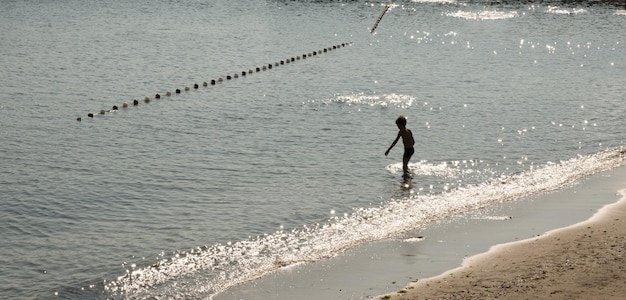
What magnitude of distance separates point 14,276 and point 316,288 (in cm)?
673

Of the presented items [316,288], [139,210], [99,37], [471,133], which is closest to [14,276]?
[139,210]

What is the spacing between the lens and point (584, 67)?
54719 mm

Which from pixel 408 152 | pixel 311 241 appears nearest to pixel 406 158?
pixel 408 152

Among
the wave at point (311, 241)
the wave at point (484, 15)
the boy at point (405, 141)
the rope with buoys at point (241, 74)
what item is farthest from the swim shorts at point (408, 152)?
the wave at point (484, 15)

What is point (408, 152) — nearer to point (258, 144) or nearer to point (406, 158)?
point (406, 158)

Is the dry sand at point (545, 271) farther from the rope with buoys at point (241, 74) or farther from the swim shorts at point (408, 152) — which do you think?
the rope with buoys at point (241, 74)

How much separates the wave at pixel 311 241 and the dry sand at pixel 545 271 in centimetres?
330

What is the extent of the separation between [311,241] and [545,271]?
619 cm

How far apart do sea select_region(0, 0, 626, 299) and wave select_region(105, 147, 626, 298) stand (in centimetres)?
7

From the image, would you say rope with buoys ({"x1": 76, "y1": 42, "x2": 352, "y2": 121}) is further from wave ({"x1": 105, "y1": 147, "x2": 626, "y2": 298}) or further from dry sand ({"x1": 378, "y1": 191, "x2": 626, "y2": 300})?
dry sand ({"x1": 378, "y1": 191, "x2": 626, "y2": 300})

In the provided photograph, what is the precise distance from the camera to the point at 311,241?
72.0 ft

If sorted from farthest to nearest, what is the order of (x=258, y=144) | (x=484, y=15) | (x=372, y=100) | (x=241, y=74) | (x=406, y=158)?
(x=484, y=15)
(x=241, y=74)
(x=372, y=100)
(x=258, y=144)
(x=406, y=158)

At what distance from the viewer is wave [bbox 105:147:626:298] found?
1914cm

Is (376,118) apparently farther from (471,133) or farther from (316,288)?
(316,288)
